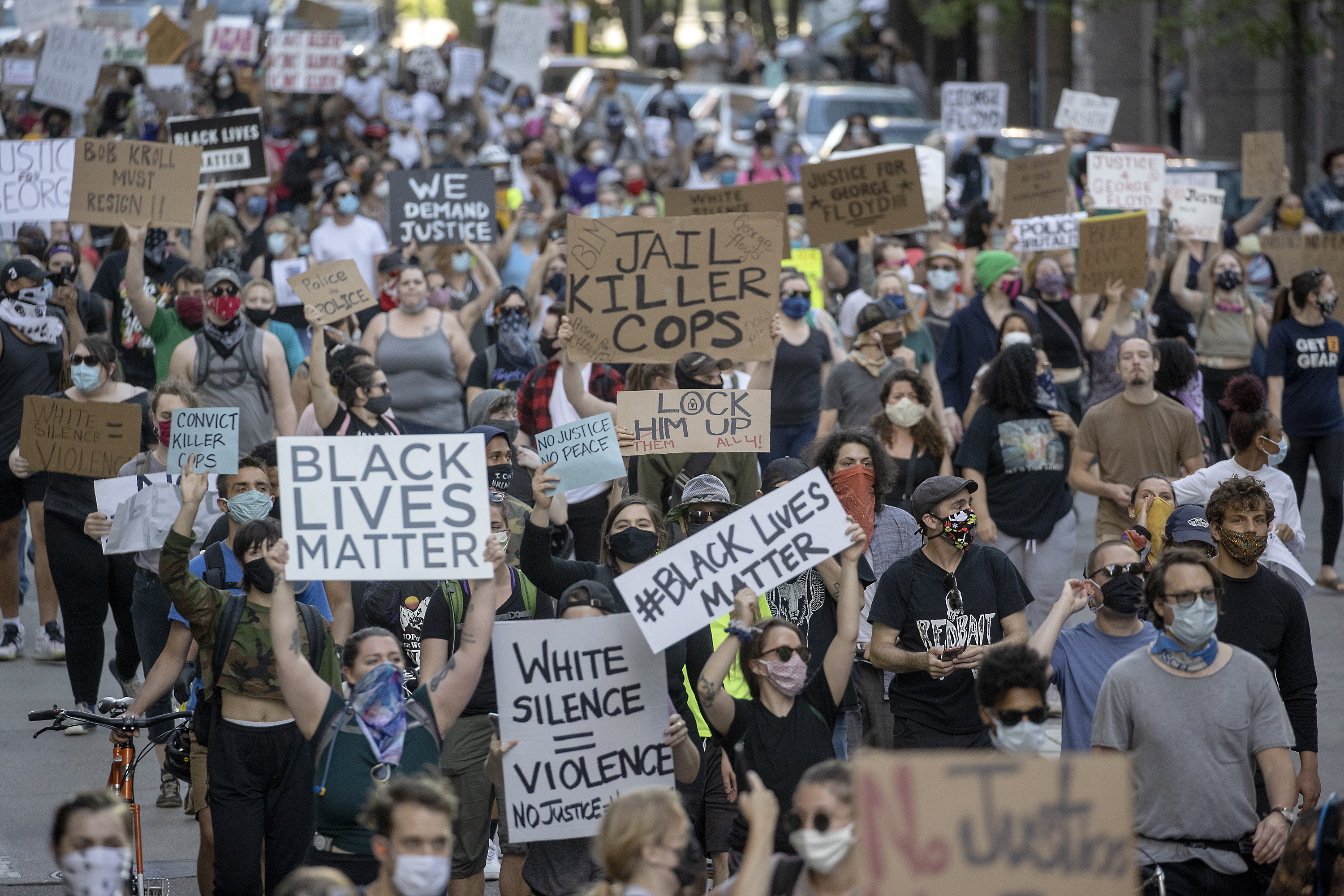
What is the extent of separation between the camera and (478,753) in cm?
629

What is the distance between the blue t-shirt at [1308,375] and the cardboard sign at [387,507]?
21.6 feet

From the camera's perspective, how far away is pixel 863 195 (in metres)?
12.5

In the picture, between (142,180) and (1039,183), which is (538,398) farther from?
(1039,183)

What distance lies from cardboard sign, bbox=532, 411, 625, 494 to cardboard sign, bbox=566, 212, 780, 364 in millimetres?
924

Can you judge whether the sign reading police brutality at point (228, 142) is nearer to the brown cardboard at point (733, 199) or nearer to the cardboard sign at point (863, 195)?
the brown cardboard at point (733, 199)

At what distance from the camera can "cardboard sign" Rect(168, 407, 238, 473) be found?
7.64 m

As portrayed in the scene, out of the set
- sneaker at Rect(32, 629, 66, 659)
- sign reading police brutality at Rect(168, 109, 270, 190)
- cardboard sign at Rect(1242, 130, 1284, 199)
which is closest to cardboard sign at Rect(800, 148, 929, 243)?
cardboard sign at Rect(1242, 130, 1284, 199)

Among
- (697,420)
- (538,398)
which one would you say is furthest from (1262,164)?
(697,420)

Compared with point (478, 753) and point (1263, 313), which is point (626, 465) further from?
point (1263, 313)

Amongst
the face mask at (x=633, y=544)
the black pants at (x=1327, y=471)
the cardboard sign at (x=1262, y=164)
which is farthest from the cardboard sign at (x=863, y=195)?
the face mask at (x=633, y=544)

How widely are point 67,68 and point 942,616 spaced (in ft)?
41.5

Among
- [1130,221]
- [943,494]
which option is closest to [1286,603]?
[943,494]

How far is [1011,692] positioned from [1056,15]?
29542 millimetres

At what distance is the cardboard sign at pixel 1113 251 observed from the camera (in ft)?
37.4
